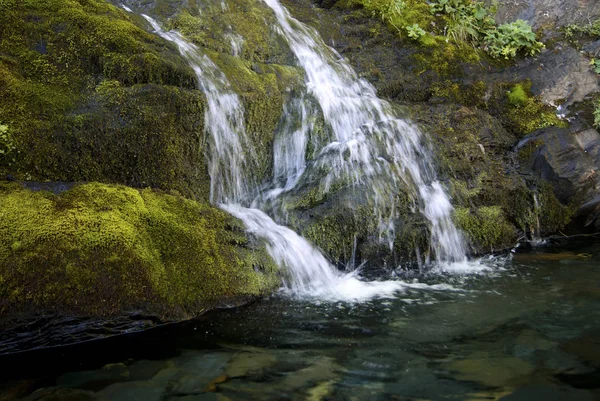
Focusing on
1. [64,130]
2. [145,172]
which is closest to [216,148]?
[145,172]

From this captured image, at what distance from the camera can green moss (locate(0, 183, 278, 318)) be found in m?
4.00

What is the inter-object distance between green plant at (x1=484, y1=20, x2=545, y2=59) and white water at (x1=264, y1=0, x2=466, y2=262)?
3.10 meters

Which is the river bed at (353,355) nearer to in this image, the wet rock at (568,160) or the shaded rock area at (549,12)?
the wet rock at (568,160)

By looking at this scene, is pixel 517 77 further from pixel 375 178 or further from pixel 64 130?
pixel 64 130

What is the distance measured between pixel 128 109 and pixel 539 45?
28.7ft

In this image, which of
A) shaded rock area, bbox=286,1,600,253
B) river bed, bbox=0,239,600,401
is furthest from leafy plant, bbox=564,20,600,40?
river bed, bbox=0,239,600,401

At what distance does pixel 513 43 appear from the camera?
10016 mm

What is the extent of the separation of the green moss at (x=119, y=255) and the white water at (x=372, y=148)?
7.32 ft

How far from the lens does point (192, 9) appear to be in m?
8.29

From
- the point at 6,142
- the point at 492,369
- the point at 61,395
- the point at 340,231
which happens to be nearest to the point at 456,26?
the point at 340,231

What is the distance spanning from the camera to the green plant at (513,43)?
32.6ft

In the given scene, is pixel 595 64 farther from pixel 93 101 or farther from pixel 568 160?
pixel 93 101

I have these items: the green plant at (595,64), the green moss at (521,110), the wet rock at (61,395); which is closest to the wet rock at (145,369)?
the wet rock at (61,395)

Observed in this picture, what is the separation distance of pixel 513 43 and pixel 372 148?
4.95 meters
